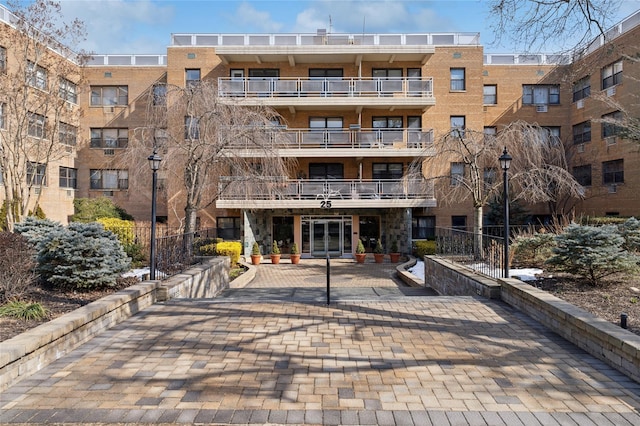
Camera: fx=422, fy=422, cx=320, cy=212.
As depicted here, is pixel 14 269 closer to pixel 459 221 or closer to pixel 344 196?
pixel 344 196

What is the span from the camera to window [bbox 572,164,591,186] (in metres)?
25.2

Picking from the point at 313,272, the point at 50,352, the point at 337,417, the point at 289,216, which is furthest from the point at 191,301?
the point at 289,216

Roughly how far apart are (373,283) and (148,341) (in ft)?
34.7

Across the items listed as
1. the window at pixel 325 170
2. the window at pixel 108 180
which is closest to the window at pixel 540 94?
the window at pixel 325 170

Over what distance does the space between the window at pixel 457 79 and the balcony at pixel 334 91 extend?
2.29 m

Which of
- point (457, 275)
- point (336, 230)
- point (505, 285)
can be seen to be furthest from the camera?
point (336, 230)

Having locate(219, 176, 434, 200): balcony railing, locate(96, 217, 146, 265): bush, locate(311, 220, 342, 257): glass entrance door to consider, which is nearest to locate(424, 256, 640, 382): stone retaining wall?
locate(96, 217, 146, 265): bush

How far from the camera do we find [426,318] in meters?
7.21

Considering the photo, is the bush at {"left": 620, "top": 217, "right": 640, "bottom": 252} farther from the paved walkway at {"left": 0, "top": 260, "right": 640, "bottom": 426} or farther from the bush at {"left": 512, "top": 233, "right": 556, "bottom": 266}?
the paved walkway at {"left": 0, "top": 260, "right": 640, "bottom": 426}

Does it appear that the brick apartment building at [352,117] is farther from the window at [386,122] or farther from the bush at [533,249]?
the bush at [533,249]

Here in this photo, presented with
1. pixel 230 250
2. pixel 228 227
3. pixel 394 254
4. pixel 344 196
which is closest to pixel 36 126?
pixel 228 227

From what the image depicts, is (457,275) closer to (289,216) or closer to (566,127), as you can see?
(289,216)

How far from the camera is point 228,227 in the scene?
2545cm

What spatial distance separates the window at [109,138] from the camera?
27656 millimetres
